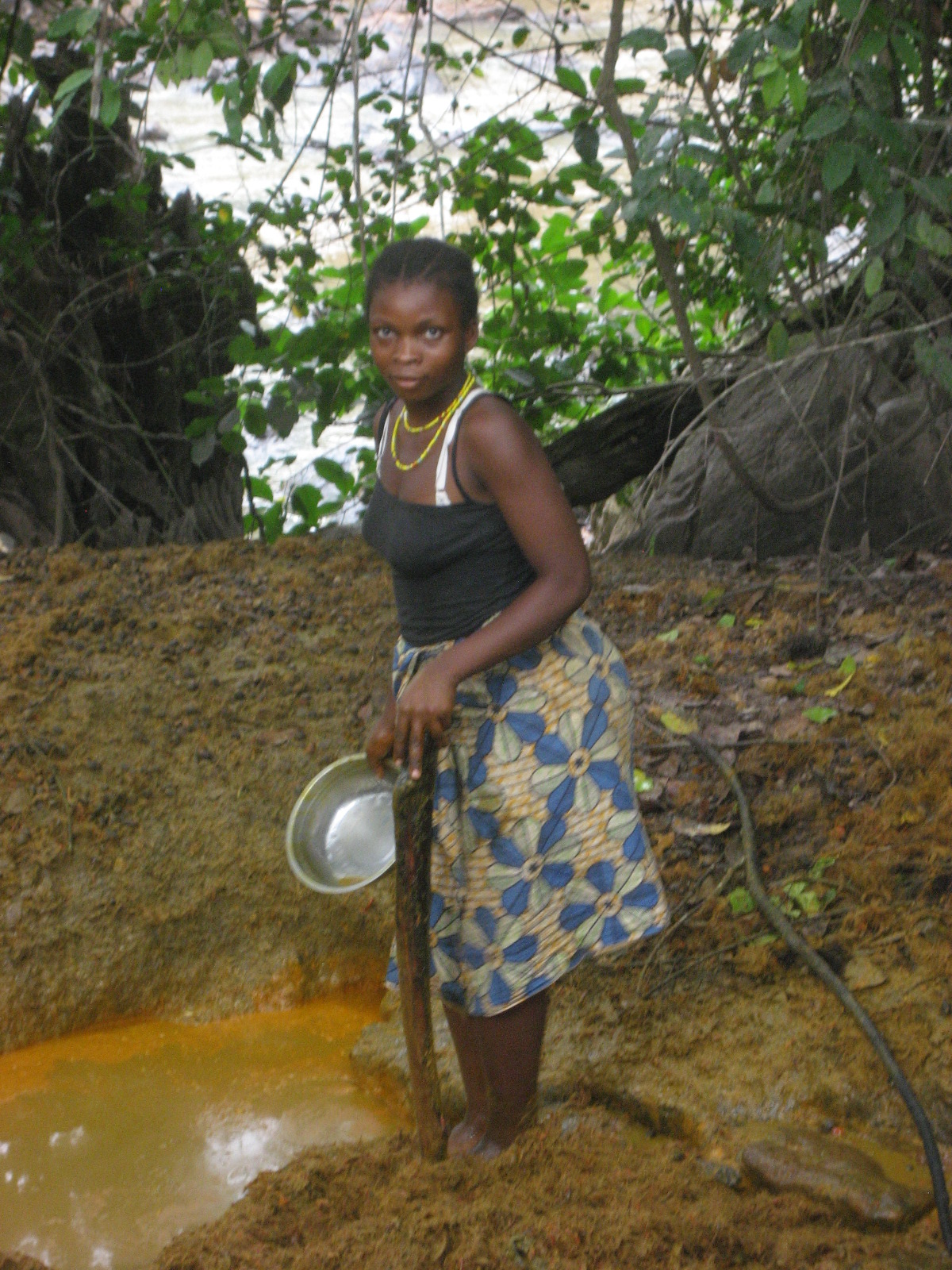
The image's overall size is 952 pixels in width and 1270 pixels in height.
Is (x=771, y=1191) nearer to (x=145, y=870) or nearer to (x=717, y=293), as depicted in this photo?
(x=145, y=870)

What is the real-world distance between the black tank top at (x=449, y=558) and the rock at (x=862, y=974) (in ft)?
4.37

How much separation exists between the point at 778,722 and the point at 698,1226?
179cm

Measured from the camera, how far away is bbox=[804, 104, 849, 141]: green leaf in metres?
2.67

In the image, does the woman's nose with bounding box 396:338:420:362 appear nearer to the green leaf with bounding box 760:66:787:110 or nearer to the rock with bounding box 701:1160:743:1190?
the green leaf with bounding box 760:66:787:110

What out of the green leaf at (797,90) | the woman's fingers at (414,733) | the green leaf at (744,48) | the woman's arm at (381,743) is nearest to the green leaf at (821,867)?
the woman's arm at (381,743)

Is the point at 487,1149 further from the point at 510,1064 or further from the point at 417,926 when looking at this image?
the point at 417,926

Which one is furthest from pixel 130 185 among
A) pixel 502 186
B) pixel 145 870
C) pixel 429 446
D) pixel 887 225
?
pixel 429 446

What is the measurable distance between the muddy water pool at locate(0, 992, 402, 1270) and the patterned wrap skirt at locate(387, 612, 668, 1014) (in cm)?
86

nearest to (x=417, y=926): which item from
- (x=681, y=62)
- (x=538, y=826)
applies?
(x=538, y=826)

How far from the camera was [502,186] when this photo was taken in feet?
14.5

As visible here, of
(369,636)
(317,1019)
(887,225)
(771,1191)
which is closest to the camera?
(771,1191)

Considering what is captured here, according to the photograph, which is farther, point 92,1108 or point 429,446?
point 92,1108

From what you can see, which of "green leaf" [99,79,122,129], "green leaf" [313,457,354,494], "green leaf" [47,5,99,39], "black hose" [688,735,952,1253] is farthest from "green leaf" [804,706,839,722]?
"green leaf" [47,5,99,39]

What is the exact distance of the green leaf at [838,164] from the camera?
8.80ft
